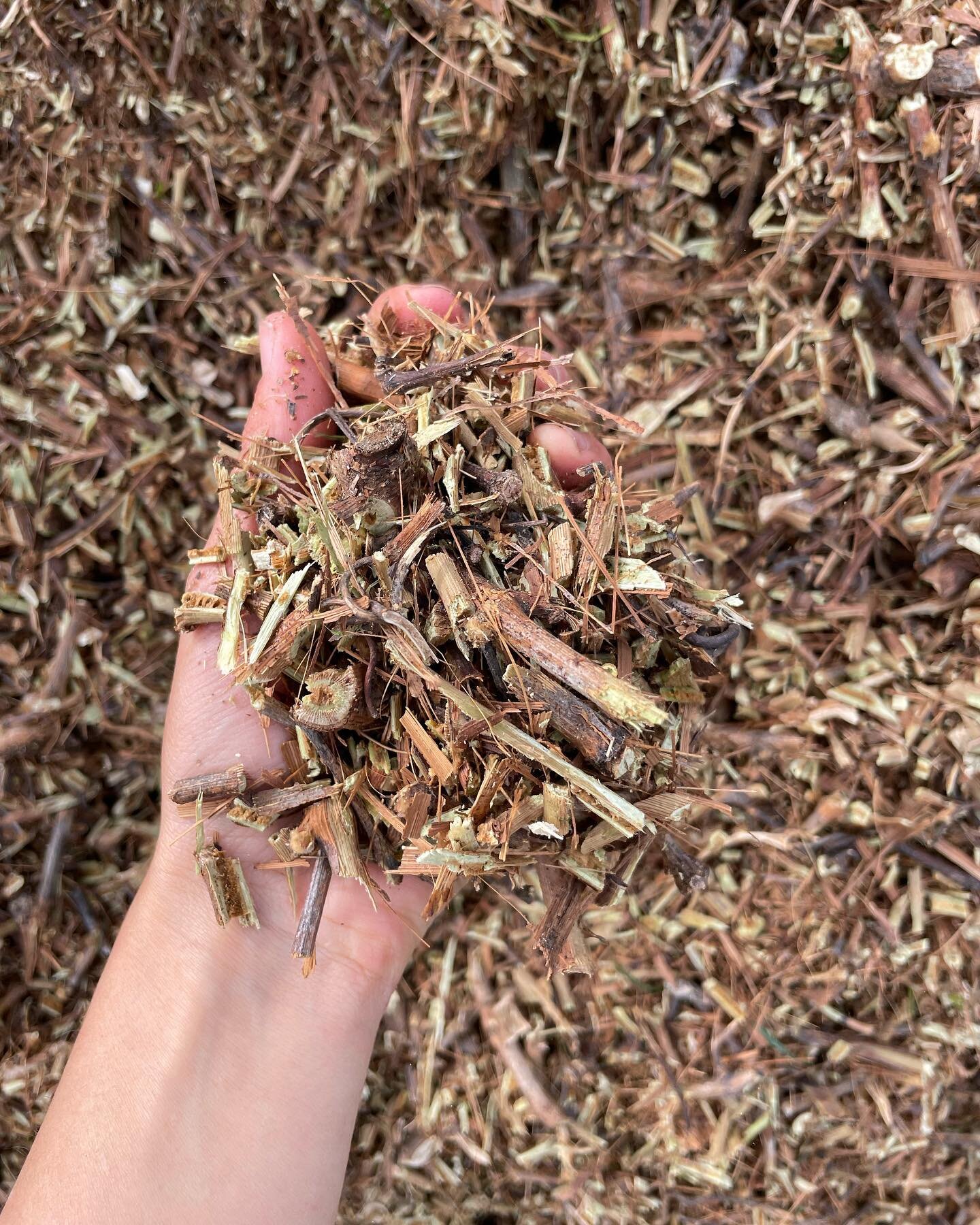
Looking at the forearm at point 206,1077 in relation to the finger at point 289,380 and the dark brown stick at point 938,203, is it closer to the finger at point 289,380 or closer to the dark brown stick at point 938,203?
the finger at point 289,380

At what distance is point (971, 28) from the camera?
1.84m

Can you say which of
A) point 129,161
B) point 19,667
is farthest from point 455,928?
point 129,161

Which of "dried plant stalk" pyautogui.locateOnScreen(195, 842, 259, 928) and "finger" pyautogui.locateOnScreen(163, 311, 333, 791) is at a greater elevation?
"finger" pyautogui.locateOnScreen(163, 311, 333, 791)

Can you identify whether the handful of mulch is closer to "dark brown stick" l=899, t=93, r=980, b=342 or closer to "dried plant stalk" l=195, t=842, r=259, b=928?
"dried plant stalk" l=195, t=842, r=259, b=928

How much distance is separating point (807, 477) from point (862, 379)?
0.86ft

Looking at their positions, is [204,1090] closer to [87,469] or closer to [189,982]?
[189,982]

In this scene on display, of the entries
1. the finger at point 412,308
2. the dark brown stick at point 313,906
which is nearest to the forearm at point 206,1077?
the dark brown stick at point 313,906

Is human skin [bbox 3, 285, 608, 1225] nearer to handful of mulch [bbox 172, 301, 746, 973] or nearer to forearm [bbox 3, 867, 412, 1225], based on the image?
forearm [bbox 3, 867, 412, 1225]

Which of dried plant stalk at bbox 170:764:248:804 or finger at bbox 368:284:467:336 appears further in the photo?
finger at bbox 368:284:467:336

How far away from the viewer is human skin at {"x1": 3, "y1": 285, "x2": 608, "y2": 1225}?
1662 millimetres

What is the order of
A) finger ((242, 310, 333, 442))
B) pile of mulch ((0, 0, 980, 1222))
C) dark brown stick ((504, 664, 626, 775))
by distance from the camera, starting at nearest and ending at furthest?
dark brown stick ((504, 664, 626, 775)), finger ((242, 310, 333, 442)), pile of mulch ((0, 0, 980, 1222))

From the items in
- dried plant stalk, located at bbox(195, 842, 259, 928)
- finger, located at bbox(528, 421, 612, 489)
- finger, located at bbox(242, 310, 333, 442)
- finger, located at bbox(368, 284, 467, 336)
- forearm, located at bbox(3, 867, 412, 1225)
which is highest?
finger, located at bbox(368, 284, 467, 336)

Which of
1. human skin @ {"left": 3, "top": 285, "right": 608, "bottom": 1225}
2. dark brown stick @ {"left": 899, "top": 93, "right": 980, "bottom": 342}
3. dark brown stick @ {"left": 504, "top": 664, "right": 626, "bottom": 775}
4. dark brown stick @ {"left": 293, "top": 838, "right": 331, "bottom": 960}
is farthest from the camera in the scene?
dark brown stick @ {"left": 899, "top": 93, "right": 980, "bottom": 342}

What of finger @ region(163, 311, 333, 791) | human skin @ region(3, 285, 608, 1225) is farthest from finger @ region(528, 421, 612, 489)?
finger @ region(163, 311, 333, 791)
